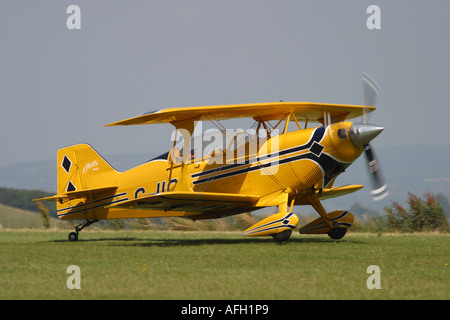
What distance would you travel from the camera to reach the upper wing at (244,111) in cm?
1378

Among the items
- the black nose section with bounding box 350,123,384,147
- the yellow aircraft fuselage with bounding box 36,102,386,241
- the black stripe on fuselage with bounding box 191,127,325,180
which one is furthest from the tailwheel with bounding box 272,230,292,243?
the black nose section with bounding box 350,123,384,147

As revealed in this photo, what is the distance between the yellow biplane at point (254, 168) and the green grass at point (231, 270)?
1009 millimetres

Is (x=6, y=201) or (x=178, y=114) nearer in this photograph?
(x=178, y=114)

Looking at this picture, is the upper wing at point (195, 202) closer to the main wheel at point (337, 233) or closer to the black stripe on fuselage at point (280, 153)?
the black stripe on fuselage at point (280, 153)

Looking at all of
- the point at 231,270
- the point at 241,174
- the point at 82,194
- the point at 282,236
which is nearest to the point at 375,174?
the point at 282,236

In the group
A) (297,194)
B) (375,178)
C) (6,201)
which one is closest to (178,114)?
(297,194)

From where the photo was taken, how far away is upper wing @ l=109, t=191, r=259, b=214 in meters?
13.0

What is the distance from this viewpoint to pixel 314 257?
10945 millimetres

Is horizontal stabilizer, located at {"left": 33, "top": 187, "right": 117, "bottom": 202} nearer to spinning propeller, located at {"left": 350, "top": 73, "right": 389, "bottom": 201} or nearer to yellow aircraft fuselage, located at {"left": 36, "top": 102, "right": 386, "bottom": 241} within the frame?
yellow aircraft fuselage, located at {"left": 36, "top": 102, "right": 386, "bottom": 241}

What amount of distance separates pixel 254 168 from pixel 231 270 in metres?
4.92

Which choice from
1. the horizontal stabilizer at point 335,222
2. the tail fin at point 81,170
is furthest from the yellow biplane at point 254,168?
the tail fin at point 81,170
